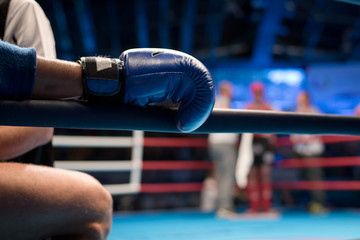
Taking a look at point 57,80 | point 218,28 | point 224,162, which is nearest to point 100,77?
point 57,80

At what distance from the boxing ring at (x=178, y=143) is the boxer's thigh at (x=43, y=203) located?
147 millimetres

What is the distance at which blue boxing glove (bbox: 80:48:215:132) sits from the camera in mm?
488

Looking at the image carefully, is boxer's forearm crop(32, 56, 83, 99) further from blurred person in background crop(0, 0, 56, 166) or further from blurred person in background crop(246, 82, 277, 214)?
blurred person in background crop(246, 82, 277, 214)

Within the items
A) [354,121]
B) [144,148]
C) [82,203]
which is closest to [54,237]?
[82,203]

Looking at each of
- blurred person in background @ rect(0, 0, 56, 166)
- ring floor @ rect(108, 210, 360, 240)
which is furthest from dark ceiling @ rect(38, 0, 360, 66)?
blurred person in background @ rect(0, 0, 56, 166)

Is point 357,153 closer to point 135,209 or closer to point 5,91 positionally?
point 135,209

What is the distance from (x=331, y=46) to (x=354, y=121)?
333 inches

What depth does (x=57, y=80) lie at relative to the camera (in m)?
0.48

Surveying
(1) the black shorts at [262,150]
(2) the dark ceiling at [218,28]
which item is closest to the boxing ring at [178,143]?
(1) the black shorts at [262,150]

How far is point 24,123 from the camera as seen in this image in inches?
18.3

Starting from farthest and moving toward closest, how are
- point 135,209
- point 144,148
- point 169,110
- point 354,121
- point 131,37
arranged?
point 131,37
point 144,148
point 135,209
point 354,121
point 169,110

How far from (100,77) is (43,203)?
0.26 meters

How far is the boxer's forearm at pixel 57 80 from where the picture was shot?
476 mm

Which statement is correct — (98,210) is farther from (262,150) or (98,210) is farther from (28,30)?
(262,150)
